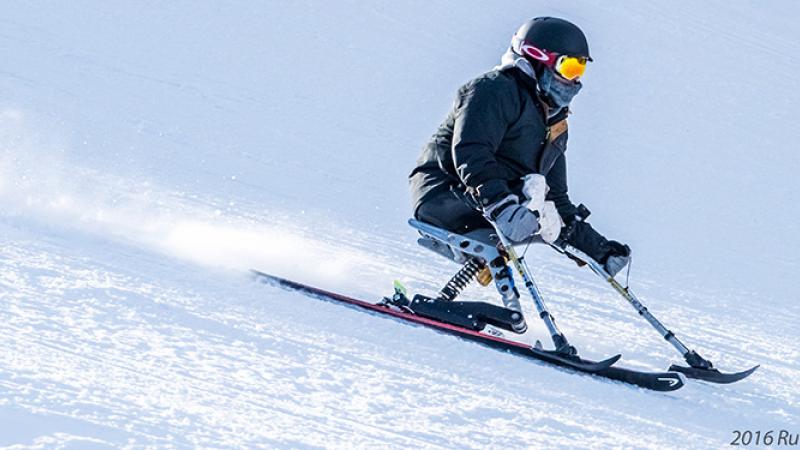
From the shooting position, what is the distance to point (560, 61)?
5.60 meters

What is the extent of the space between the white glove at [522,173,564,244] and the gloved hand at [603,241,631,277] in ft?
0.96

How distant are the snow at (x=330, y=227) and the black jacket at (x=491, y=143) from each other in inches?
30.8

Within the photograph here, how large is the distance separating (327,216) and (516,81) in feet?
10.3

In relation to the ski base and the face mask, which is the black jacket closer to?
the face mask

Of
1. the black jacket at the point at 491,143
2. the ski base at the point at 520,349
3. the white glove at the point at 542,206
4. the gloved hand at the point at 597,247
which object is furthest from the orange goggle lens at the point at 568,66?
the ski base at the point at 520,349

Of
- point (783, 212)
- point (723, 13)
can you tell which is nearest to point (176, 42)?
point (783, 212)

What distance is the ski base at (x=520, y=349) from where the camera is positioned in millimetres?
5090

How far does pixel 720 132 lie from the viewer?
48.0ft

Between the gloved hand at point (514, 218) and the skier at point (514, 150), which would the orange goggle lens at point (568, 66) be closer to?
the skier at point (514, 150)

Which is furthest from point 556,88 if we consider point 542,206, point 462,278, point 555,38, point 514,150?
point 462,278

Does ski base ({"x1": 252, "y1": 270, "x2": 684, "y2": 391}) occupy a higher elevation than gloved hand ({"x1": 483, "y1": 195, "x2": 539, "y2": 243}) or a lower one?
lower

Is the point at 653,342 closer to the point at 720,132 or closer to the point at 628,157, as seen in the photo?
the point at 628,157

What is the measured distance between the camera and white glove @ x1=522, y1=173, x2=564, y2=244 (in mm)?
5602

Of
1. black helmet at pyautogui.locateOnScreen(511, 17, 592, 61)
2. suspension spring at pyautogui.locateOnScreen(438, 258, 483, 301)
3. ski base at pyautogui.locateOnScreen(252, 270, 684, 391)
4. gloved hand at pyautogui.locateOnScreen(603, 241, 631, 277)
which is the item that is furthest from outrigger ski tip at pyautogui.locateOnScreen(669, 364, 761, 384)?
black helmet at pyautogui.locateOnScreen(511, 17, 592, 61)
